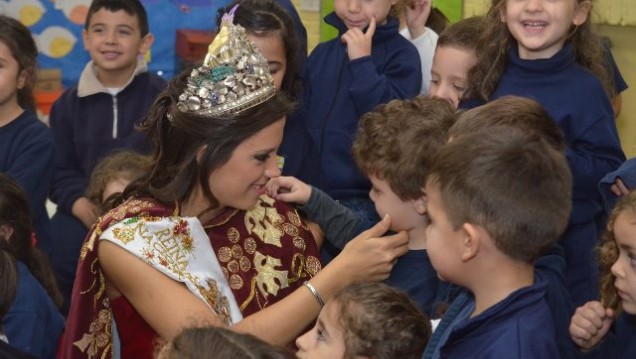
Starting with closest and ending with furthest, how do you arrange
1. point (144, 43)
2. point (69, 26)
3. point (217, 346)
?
point (217, 346) → point (144, 43) → point (69, 26)

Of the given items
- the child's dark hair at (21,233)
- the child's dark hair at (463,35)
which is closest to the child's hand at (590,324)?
the child's dark hair at (463,35)

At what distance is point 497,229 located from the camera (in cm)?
181

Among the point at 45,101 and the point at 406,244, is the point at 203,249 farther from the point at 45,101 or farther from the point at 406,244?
the point at 45,101

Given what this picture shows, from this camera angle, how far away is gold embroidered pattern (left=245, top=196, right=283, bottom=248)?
2.60 metres

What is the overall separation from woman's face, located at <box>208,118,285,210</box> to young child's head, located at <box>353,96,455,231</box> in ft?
0.75

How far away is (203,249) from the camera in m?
2.48

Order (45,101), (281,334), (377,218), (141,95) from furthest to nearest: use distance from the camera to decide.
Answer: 1. (45,101)
2. (141,95)
3. (377,218)
4. (281,334)

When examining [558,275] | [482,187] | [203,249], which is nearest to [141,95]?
[203,249]

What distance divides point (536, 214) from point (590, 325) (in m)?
0.50

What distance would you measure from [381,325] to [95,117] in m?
2.20

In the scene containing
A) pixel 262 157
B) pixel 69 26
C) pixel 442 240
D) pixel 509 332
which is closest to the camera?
pixel 509 332

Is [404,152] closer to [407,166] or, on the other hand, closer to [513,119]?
[407,166]

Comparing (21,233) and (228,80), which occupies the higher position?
(228,80)

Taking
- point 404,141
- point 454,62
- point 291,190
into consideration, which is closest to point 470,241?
point 404,141
